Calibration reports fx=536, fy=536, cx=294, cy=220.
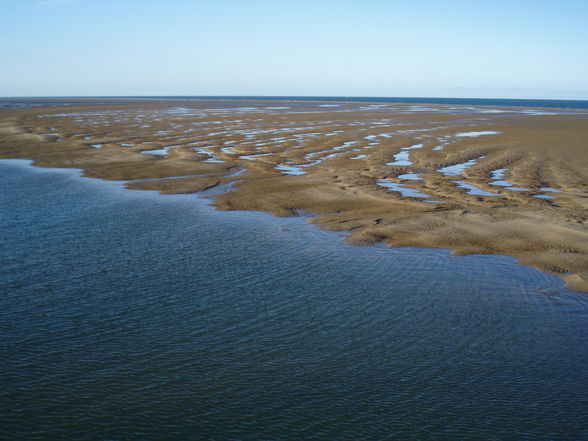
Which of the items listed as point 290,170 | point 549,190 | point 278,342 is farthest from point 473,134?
point 278,342

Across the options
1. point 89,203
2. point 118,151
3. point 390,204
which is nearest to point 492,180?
point 390,204

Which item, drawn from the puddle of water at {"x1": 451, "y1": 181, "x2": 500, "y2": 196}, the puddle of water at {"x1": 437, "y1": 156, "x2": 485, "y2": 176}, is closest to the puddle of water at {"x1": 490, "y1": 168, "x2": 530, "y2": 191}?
the puddle of water at {"x1": 451, "y1": 181, "x2": 500, "y2": 196}

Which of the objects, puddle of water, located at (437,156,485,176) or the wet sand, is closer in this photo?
the wet sand

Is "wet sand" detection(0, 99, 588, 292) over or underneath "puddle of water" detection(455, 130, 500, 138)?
underneath

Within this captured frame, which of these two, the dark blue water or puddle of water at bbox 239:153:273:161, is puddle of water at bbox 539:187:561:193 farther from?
puddle of water at bbox 239:153:273:161

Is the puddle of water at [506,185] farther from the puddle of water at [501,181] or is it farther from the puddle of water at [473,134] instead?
the puddle of water at [473,134]

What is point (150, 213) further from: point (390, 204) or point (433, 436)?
point (433, 436)

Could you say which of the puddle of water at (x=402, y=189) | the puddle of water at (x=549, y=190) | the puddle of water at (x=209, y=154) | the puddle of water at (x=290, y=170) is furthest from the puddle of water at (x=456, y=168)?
the puddle of water at (x=209, y=154)
